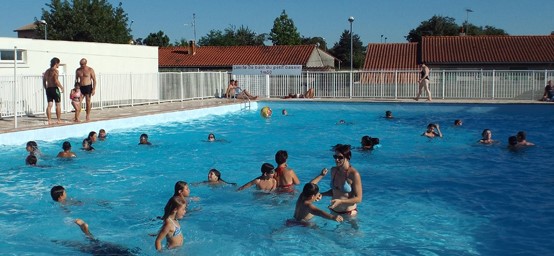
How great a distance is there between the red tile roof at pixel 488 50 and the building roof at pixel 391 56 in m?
1.18

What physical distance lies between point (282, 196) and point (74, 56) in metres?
15.4

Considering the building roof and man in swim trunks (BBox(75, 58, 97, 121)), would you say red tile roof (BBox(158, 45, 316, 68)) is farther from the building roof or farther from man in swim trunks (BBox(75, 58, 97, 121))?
man in swim trunks (BBox(75, 58, 97, 121))

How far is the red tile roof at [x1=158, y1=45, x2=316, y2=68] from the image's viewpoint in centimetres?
4247

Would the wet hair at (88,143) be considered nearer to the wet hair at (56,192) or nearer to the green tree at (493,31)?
the wet hair at (56,192)

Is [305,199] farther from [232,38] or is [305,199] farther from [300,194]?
[232,38]

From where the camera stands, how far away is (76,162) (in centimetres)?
1304

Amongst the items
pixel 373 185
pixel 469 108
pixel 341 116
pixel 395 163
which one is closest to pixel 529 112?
pixel 469 108

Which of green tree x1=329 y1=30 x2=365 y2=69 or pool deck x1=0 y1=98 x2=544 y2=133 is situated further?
green tree x1=329 y1=30 x2=365 y2=69

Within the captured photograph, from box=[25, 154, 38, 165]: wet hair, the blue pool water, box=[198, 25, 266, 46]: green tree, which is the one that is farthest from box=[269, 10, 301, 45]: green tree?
box=[25, 154, 38, 165]: wet hair

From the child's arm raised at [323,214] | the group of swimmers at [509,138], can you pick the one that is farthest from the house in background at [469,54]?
the child's arm raised at [323,214]

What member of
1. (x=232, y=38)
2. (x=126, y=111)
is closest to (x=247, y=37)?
(x=232, y=38)

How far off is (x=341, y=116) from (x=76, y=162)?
14.2 metres

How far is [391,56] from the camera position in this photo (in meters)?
41.9

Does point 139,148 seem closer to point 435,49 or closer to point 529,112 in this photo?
point 529,112
